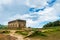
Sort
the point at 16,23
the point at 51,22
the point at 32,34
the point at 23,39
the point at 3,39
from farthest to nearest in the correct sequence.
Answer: the point at 16,23, the point at 51,22, the point at 32,34, the point at 23,39, the point at 3,39

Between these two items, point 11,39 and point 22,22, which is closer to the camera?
point 11,39

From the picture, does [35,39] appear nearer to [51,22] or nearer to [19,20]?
[51,22]

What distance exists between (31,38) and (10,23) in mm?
33159

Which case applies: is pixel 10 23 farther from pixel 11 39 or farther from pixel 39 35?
pixel 11 39

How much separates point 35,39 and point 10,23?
33777mm

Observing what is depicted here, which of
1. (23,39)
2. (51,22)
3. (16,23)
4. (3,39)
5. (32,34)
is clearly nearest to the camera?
(3,39)

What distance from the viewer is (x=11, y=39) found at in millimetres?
26172

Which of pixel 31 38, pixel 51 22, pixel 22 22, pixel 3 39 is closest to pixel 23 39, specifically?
pixel 31 38

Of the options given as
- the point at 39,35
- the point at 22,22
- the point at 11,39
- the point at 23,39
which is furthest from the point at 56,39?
the point at 22,22

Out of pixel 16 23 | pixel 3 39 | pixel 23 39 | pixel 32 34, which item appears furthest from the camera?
pixel 16 23

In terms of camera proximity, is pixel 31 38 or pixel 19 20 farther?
pixel 19 20

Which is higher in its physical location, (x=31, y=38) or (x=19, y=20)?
(x=19, y=20)

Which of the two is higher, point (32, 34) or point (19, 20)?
point (19, 20)

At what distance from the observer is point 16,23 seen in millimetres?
60219
